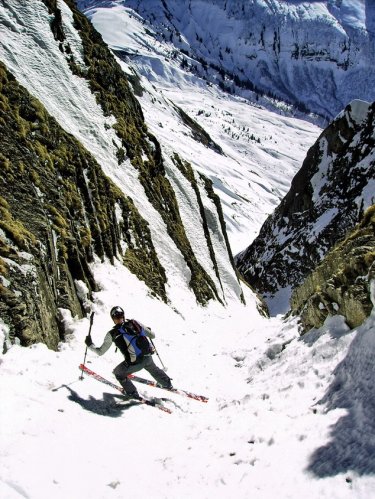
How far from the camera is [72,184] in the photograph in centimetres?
2062

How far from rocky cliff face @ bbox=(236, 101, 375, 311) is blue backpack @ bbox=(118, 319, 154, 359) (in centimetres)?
5433

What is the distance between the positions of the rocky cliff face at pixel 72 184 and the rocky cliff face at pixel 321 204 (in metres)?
24.6

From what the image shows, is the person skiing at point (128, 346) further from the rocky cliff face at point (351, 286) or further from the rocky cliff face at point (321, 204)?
the rocky cliff face at point (321, 204)

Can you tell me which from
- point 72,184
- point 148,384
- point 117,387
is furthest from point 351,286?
point 72,184

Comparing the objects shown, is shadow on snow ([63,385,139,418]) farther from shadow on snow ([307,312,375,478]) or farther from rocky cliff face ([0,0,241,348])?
shadow on snow ([307,312,375,478])

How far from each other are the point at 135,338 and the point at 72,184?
1153 centimetres

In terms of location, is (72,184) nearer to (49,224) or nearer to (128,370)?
(49,224)

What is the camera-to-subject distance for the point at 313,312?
575 inches

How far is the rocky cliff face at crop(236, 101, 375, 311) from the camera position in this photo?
63531 millimetres

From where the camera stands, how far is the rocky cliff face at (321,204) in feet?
208

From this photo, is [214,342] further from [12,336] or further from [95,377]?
[12,336]

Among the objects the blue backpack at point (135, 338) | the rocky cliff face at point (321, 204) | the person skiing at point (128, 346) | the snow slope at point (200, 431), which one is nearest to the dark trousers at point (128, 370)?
the person skiing at point (128, 346)

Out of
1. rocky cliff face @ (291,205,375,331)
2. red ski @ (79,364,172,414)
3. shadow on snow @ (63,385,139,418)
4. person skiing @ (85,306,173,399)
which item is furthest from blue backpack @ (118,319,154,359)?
rocky cliff face @ (291,205,375,331)

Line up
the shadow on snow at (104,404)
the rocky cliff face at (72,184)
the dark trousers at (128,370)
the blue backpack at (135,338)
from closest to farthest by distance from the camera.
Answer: the shadow on snow at (104,404), the dark trousers at (128,370), the blue backpack at (135,338), the rocky cliff face at (72,184)
